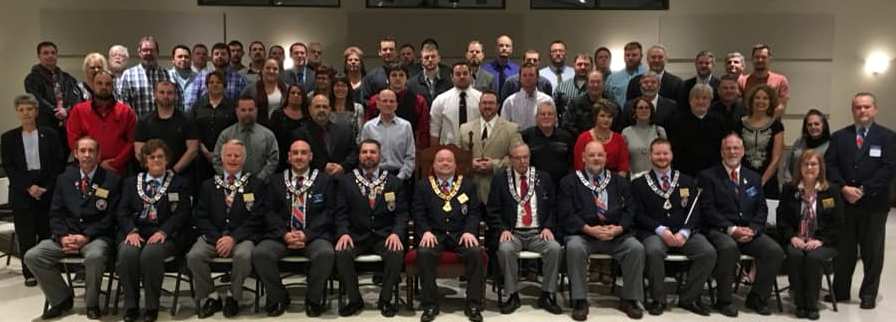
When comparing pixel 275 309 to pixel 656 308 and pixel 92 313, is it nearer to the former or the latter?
pixel 92 313

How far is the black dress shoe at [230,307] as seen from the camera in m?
4.30

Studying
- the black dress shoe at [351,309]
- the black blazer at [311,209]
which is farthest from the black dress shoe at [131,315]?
the black dress shoe at [351,309]

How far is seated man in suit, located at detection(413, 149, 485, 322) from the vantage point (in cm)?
428

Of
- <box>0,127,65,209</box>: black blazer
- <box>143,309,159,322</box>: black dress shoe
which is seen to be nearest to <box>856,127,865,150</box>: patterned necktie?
<box>143,309,159,322</box>: black dress shoe

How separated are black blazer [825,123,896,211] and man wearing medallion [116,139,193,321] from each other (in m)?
4.35

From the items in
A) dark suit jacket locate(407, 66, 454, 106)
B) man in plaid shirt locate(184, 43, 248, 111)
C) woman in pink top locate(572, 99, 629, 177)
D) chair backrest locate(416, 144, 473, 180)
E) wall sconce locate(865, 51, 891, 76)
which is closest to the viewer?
woman in pink top locate(572, 99, 629, 177)

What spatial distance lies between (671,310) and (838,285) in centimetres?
124

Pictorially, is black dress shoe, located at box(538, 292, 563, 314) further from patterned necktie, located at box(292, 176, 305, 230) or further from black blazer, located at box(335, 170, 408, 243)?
patterned necktie, located at box(292, 176, 305, 230)

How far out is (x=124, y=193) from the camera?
437cm

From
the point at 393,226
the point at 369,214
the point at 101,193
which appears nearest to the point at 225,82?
the point at 101,193

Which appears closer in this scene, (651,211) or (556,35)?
(651,211)

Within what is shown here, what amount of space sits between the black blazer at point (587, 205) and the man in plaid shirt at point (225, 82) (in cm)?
277

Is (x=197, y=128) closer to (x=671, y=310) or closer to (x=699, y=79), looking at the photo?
(x=671, y=310)

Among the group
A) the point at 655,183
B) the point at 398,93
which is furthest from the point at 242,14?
the point at 655,183
